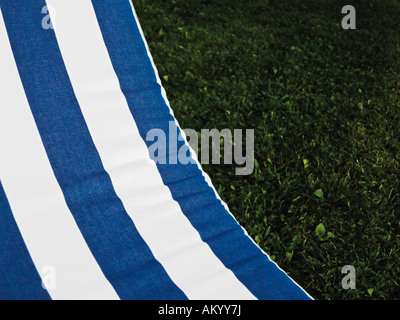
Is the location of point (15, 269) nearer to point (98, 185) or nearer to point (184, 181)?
point (98, 185)

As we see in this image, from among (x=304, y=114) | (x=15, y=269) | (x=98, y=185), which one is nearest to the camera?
(x=15, y=269)

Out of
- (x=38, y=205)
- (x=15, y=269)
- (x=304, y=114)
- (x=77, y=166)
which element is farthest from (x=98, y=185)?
(x=304, y=114)

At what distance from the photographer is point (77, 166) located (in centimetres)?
187

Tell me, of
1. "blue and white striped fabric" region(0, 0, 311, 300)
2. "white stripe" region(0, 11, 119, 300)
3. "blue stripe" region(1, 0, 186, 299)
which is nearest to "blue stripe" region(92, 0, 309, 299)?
"blue and white striped fabric" region(0, 0, 311, 300)

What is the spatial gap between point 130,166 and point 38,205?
0.44 m

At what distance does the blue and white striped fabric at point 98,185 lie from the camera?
1.52 metres

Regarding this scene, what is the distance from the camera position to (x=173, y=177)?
1.99m

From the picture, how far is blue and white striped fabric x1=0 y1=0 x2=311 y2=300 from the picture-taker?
1.52m

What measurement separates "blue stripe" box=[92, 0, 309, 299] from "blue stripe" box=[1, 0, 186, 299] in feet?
0.83

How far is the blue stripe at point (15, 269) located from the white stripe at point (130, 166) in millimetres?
424

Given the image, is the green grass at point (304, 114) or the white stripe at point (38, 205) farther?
the green grass at point (304, 114)

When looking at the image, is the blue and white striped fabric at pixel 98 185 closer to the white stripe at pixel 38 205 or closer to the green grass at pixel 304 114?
the white stripe at pixel 38 205

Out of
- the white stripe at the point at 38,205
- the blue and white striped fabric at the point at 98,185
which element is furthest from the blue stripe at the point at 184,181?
the white stripe at the point at 38,205
